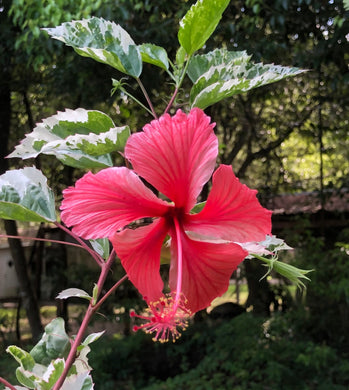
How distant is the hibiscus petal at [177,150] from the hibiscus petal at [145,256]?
0.04 meters

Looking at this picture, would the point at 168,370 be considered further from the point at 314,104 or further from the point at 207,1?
the point at 207,1

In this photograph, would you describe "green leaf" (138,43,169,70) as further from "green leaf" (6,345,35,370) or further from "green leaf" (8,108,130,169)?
"green leaf" (6,345,35,370)

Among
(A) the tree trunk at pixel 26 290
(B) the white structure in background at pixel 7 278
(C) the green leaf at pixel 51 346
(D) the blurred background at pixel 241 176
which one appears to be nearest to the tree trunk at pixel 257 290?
(D) the blurred background at pixel 241 176

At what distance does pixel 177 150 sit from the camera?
0.33 meters

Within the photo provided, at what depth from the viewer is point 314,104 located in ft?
13.4

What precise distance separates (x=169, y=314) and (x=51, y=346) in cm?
19

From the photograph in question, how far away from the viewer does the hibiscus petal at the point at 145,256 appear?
347 mm

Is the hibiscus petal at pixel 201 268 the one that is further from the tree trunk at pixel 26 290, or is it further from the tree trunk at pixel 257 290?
the tree trunk at pixel 257 290

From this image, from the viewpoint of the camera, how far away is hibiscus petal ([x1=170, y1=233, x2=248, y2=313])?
0.36m

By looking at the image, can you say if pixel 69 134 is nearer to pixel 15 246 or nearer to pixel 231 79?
pixel 231 79

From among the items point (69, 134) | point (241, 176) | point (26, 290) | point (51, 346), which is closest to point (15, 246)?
point (26, 290)

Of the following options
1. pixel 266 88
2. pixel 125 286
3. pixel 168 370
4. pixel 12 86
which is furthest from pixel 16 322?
pixel 266 88

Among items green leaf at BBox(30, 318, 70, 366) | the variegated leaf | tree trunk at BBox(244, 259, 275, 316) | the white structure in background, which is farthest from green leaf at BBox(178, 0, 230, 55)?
the white structure in background

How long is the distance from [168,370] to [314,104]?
232 cm
